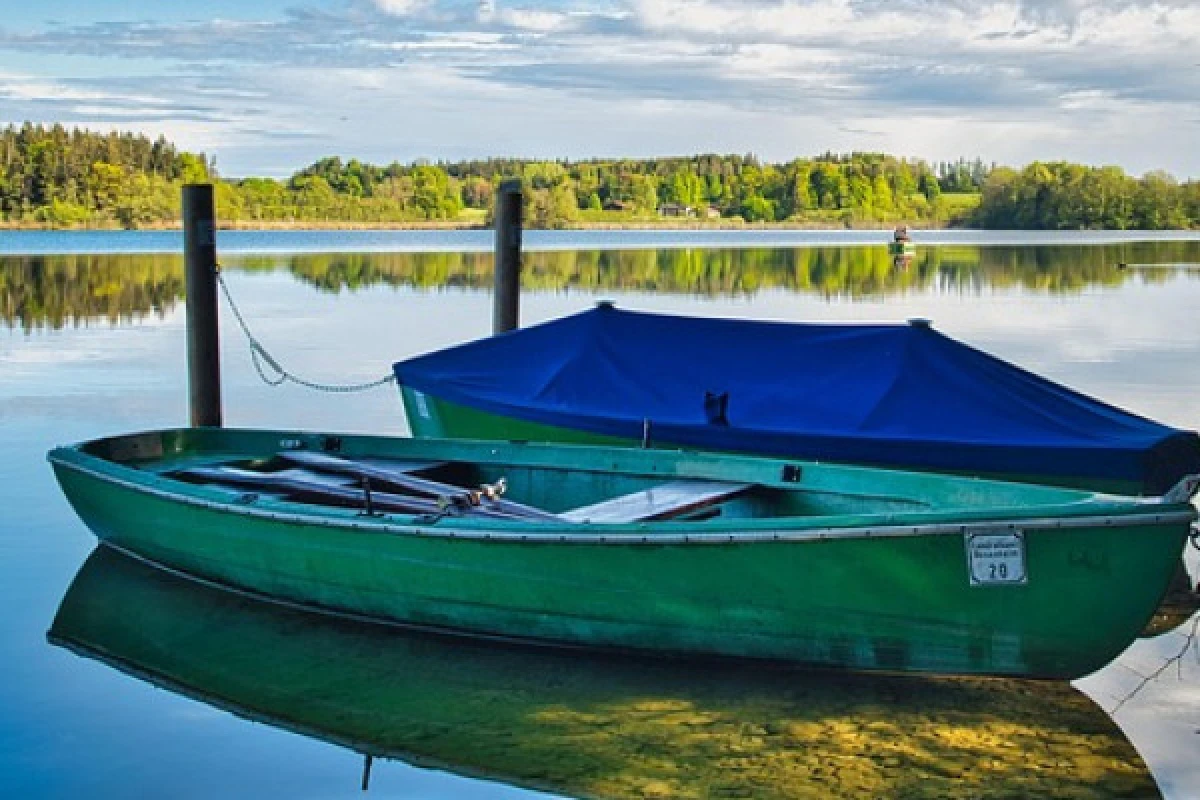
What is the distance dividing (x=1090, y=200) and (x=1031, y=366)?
→ 146 meters

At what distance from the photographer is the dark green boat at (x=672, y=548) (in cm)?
822

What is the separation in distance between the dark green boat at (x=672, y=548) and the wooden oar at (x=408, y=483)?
0.07ft

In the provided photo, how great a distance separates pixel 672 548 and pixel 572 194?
537ft

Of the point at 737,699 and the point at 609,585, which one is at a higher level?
the point at 609,585

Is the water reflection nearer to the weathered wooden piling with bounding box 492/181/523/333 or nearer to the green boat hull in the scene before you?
the weathered wooden piling with bounding box 492/181/523/333

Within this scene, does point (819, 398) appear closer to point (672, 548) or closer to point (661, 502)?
point (661, 502)

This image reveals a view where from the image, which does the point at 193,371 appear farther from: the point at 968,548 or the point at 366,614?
the point at 968,548

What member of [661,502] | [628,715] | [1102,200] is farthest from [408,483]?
[1102,200]

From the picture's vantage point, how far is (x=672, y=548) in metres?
8.85

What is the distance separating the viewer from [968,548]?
8.23m

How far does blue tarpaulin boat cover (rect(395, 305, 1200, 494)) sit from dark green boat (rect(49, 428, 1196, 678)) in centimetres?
114

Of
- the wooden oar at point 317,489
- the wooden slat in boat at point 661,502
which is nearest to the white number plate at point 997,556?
the wooden slat in boat at point 661,502

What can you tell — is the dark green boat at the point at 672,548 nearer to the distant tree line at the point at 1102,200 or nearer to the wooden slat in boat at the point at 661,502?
the wooden slat in boat at the point at 661,502

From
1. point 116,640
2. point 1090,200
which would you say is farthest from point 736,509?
point 1090,200
